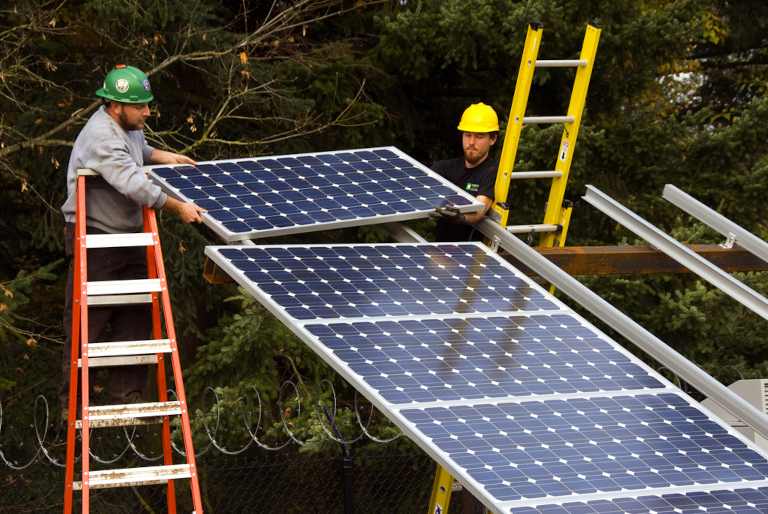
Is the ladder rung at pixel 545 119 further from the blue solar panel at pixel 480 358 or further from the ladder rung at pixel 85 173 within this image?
the ladder rung at pixel 85 173

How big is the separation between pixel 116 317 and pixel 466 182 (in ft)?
9.91

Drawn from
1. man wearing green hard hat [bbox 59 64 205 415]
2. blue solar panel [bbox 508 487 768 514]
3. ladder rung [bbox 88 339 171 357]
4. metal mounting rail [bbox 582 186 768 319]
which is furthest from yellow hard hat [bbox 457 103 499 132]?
blue solar panel [bbox 508 487 768 514]

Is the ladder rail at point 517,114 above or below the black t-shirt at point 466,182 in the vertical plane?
above

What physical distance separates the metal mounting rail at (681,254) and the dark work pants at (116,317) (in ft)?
11.2

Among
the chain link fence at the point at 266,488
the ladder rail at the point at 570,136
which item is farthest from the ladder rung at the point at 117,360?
the chain link fence at the point at 266,488

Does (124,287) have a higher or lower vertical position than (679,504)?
lower

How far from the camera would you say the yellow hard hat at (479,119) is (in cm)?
724

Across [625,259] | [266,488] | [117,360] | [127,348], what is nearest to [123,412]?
[127,348]

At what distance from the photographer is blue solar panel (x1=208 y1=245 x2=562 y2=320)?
4.89 meters

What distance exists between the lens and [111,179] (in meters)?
5.81

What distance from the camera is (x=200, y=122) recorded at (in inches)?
535

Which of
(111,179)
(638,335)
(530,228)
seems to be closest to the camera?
(638,335)

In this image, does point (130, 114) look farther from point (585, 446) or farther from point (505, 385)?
point (585, 446)

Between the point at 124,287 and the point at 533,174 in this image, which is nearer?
the point at 124,287
